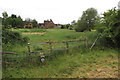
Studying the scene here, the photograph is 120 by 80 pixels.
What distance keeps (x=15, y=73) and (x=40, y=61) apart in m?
1.23

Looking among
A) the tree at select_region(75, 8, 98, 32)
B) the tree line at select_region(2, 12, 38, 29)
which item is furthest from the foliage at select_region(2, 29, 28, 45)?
the tree at select_region(75, 8, 98, 32)

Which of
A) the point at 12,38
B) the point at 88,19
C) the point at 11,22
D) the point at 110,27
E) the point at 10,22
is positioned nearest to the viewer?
the point at 12,38

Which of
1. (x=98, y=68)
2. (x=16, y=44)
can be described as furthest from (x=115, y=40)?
(x=16, y=44)

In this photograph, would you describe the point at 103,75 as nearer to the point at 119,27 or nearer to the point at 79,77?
the point at 79,77

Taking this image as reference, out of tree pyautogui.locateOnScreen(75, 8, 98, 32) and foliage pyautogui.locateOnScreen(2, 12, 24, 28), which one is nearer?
foliage pyautogui.locateOnScreen(2, 12, 24, 28)

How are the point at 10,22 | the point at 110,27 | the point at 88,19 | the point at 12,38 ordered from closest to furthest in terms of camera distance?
1. the point at 12,38
2. the point at 110,27
3. the point at 10,22
4. the point at 88,19

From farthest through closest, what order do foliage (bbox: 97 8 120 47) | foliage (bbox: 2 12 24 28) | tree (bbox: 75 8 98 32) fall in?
tree (bbox: 75 8 98 32)
foliage (bbox: 97 8 120 47)
foliage (bbox: 2 12 24 28)

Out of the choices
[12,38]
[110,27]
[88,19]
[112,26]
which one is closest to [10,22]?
[12,38]

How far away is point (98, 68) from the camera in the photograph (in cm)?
424

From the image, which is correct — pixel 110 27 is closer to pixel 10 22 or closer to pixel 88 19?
pixel 10 22

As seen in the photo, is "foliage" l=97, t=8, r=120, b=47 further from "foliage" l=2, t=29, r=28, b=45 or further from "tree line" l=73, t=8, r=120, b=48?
"foliage" l=2, t=29, r=28, b=45

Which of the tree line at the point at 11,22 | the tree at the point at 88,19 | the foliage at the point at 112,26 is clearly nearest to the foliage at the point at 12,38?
the tree line at the point at 11,22

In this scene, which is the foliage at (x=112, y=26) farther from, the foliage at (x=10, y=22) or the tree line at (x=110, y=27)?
the foliage at (x=10, y=22)

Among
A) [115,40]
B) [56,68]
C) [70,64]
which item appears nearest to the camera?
[56,68]
